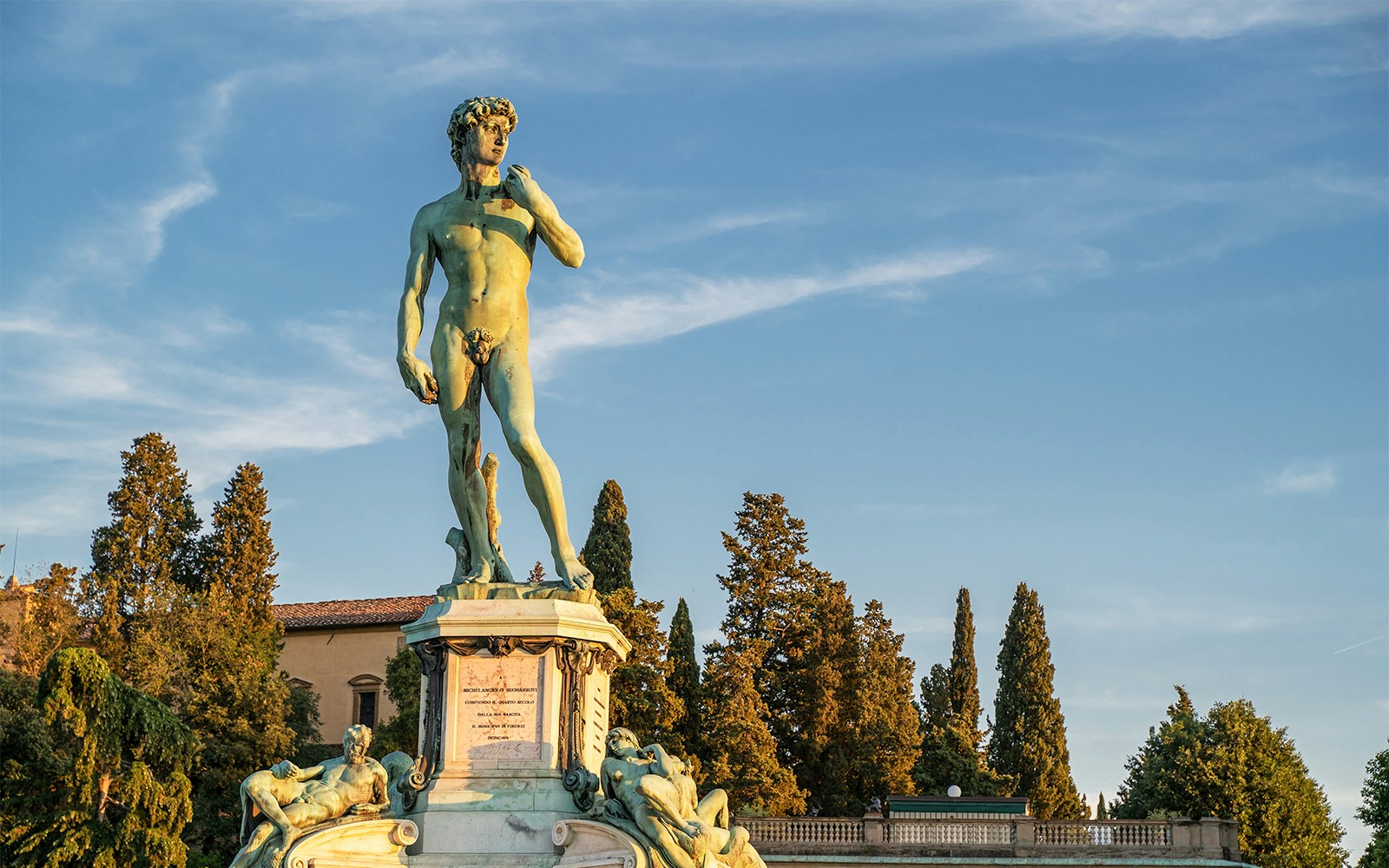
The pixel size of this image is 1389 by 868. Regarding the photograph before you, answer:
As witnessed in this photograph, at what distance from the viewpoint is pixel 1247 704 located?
53.9 metres

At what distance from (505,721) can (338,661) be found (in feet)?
176

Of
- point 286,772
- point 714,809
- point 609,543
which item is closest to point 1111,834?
point 609,543

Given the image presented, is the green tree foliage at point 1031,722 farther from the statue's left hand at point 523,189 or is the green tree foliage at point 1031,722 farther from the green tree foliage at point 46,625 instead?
the statue's left hand at point 523,189

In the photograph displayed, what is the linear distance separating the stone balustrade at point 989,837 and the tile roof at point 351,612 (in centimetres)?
2309

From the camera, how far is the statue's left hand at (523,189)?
14.3 m

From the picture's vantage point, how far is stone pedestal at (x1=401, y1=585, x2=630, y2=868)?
12.9 metres

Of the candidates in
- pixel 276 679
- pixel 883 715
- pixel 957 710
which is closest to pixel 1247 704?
pixel 883 715

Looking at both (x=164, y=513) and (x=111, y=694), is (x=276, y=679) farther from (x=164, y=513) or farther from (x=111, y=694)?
(x=111, y=694)

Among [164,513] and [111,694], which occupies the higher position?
[164,513]

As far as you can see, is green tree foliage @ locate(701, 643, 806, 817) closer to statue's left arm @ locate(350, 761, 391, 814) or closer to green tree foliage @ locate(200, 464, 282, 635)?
green tree foliage @ locate(200, 464, 282, 635)

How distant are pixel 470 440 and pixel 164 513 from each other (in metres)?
45.4

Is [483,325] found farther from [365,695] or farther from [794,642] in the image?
[365,695]

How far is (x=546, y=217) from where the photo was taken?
14.3m

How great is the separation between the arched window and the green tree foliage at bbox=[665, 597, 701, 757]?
15782 millimetres
